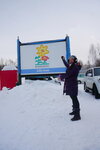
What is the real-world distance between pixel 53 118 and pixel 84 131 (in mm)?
1269

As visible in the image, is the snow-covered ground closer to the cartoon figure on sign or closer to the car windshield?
the car windshield

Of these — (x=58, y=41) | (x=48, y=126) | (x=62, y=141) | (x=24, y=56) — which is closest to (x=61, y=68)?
(x=58, y=41)

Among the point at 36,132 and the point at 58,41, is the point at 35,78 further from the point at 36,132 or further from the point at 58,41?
the point at 36,132

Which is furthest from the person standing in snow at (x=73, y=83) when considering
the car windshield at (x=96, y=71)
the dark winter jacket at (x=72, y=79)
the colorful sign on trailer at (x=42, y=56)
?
the colorful sign on trailer at (x=42, y=56)

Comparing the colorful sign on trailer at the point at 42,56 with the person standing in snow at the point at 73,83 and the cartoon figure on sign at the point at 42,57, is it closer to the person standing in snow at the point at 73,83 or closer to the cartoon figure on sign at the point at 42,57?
the cartoon figure on sign at the point at 42,57

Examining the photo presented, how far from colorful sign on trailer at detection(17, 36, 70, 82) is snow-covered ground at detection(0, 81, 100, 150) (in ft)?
11.9

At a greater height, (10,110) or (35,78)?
(35,78)

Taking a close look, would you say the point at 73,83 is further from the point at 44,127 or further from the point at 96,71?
the point at 96,71

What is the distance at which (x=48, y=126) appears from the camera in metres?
3.85

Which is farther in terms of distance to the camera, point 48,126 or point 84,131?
point 48,126

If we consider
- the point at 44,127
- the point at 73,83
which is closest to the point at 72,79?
the point at 73,83

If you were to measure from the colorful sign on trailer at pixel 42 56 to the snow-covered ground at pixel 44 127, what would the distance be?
363 cm

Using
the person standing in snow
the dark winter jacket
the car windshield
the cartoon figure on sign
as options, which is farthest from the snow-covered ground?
the cartoon figure on sign

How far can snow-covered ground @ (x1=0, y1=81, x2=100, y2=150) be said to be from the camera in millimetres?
2895
